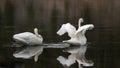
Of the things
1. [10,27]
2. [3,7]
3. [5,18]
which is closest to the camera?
[10,27]

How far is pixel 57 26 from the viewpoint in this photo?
2295cm

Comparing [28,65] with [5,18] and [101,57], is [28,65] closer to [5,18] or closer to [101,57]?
[101,57]

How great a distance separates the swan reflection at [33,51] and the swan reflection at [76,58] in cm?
47

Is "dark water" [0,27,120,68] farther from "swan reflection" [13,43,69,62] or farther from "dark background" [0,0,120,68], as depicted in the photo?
"swan reflection" [13,43,69,62]

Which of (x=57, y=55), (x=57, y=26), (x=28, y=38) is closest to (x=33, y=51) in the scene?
(x=28, y=38)

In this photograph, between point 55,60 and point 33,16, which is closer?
point 55,60

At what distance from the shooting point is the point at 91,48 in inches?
649

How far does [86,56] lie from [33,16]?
41.4 feet

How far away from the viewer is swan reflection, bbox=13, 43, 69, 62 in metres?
15.6

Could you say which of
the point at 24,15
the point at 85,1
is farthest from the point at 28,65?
the point at 85,1

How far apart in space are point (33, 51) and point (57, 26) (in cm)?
666

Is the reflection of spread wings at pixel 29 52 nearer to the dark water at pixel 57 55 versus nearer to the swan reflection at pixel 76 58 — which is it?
the dark water at pixel 57 55

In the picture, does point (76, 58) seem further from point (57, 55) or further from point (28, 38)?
point (28, 38)

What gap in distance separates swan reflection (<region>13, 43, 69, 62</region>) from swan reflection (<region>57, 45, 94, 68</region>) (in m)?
0.47
